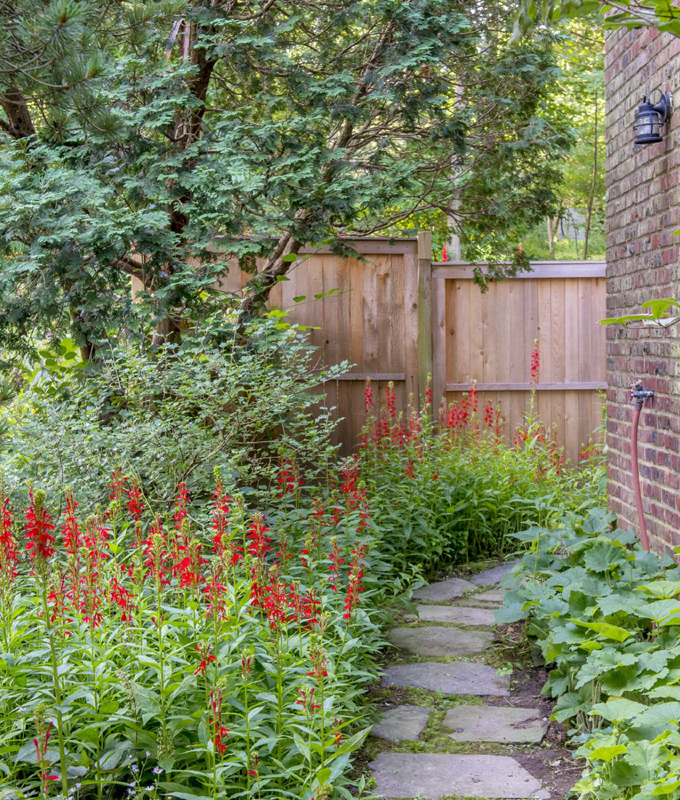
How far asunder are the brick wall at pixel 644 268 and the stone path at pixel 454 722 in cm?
89

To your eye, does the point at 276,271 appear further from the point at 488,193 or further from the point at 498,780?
the point at 498,780

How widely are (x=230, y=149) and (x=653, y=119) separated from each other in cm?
222

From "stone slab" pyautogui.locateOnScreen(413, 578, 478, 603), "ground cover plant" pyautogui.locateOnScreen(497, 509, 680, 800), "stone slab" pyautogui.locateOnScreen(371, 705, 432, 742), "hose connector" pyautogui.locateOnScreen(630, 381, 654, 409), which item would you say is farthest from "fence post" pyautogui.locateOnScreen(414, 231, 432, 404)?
"stone slab" pyautogui.locateOnScreen(371, 705, 432, 742)

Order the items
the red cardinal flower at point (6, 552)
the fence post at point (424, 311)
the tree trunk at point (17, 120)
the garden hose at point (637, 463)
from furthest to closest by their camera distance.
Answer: the fence post at point (424, 311) → the tree trunk at point (17, 120) → the garden hose at point (637, 463) → the red cardinal flower at point (6, 552)

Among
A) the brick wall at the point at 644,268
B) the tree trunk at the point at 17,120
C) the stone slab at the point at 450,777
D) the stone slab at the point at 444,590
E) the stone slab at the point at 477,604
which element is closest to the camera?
the stone slab at the point at 450,777

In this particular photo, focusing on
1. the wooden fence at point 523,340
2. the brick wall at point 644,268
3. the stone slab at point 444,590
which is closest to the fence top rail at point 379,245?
the wooden fence at point 523,340

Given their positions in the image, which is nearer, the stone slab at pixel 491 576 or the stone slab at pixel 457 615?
the stone slab at pixel 457 615

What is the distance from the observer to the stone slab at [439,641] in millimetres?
3604

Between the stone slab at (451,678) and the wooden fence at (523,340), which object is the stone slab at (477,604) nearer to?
the stone slab at (451,678)

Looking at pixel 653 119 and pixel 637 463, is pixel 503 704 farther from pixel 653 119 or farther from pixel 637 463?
pixel 653 119

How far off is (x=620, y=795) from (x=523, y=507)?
3.07m

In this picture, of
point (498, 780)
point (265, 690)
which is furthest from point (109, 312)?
point (498, 780)

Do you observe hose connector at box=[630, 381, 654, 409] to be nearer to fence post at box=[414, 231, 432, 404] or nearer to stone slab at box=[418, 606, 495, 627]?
stone slab at box=[418, 606, 495, 627]

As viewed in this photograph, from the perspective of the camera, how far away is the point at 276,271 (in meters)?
5.46
